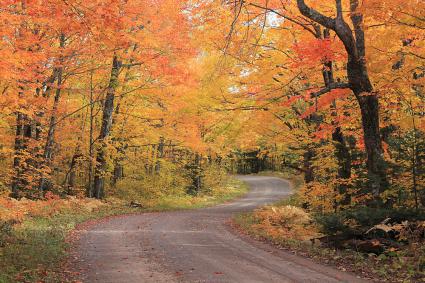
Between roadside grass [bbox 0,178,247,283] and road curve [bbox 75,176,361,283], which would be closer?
roadside grass [bbox 0,178,247,283]

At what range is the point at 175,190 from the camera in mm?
30453

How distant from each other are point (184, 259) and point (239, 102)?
1233 cm

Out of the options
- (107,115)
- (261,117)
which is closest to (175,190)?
(107,115)

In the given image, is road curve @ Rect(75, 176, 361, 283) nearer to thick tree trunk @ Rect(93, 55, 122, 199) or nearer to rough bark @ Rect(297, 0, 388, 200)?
rough bark @ Rect(297, 0, 388, 200)

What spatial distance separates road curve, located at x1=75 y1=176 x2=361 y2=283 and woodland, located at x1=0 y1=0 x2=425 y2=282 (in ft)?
4.99

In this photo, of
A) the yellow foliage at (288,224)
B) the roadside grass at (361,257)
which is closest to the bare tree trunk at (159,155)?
the yellow foliage at (288,224)

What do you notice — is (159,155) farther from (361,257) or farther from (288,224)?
(361,257)

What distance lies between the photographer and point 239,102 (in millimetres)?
20891

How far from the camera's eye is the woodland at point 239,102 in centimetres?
1056

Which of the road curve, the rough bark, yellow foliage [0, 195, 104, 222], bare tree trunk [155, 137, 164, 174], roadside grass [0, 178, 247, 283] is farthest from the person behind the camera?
bare tree trunk [155, 137, 164, 174]

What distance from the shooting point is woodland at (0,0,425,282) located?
1056 centimetres

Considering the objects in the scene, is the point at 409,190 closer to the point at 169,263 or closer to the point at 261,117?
the point at 169,263

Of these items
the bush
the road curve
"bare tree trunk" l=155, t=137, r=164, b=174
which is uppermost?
"bare tree trunk" l=155, t=137, r=164, b=174

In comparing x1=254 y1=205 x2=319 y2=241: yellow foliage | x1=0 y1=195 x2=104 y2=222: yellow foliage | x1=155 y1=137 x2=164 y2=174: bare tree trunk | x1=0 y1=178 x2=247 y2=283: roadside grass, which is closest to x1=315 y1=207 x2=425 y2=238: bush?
x1=254 y1=205 x2=319 y2=241: yellow foliage
